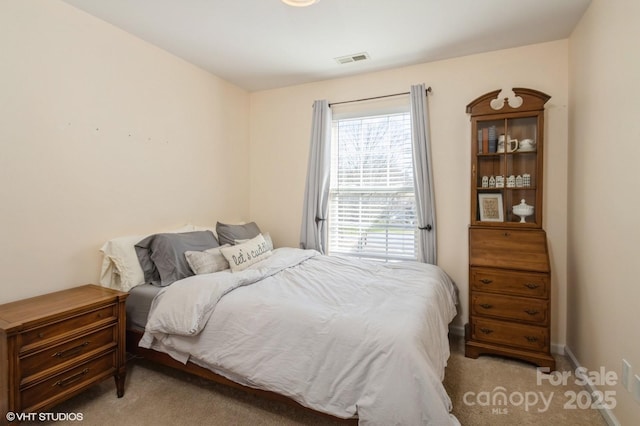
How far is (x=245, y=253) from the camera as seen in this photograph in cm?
271

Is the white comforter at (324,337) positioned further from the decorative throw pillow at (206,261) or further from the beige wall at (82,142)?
the beige wall at (82,142)

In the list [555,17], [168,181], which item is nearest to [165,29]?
[168,181]

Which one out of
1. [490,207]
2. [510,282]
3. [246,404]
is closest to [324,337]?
[246,404]

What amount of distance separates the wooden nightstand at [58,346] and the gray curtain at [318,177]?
192 cm

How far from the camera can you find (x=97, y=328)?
188cm

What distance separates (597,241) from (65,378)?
3285 millimetres

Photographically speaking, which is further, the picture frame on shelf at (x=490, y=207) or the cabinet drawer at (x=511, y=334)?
the picture frame on shelf at (x=490, y=207)

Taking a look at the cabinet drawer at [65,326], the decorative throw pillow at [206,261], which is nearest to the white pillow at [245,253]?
the decorative throw pillow at [206,261]

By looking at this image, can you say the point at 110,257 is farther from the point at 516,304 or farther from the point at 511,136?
the point at 511,136

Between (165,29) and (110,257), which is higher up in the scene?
(165,29)

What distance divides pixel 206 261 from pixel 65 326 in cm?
96

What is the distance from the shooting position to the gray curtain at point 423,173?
298cm

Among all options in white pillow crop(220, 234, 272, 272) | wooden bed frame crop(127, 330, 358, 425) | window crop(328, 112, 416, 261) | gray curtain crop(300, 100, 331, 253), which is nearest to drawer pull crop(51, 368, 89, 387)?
wooden bed frame crop(127, 330, 358, 425)

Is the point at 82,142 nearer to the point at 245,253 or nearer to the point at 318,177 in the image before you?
the point at 245,253
